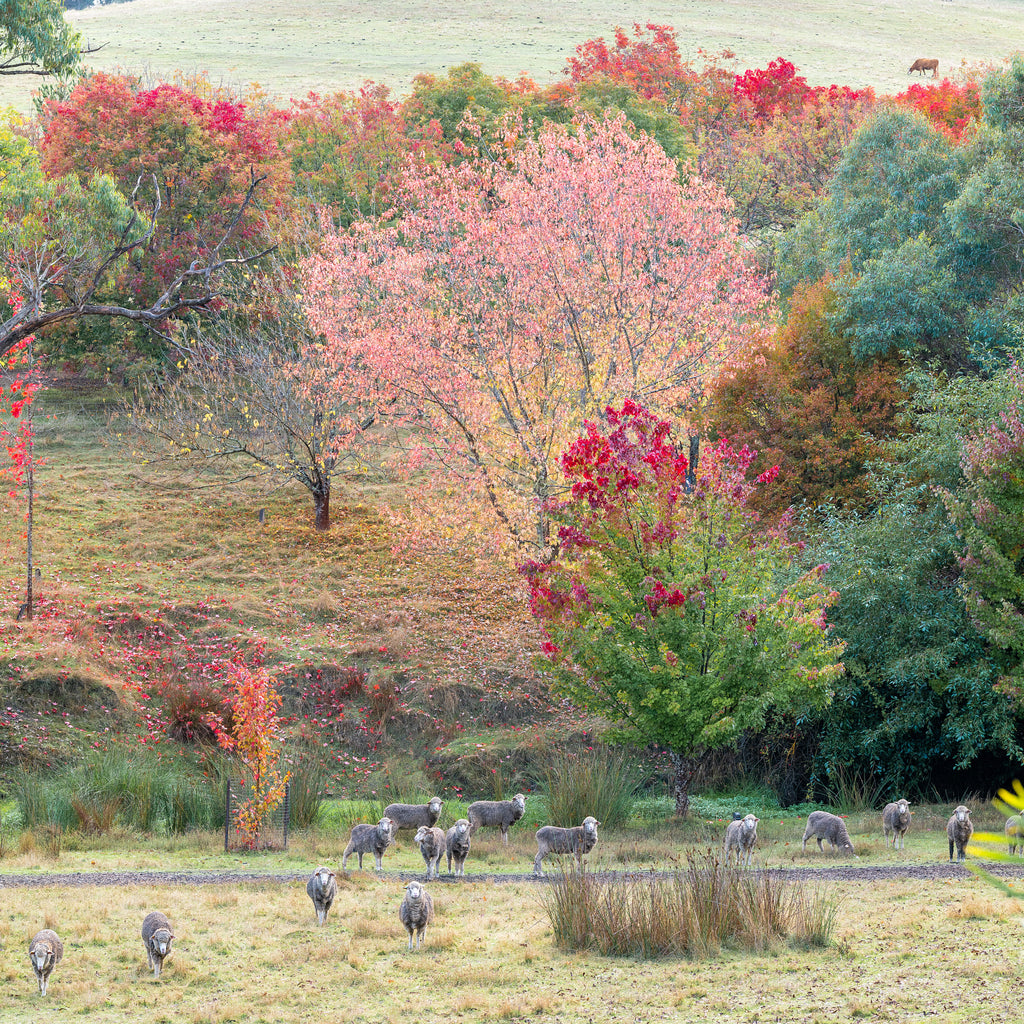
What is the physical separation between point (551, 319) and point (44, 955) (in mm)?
19319

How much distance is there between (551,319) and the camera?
88.8 ft

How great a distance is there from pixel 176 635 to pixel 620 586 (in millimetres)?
11686

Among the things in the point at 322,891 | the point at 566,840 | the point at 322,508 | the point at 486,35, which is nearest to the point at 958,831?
the point at 566,840

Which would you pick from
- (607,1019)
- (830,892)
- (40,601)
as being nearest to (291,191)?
(40,601)

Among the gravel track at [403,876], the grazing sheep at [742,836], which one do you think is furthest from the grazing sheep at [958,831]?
the grazing sheep at [742,836]

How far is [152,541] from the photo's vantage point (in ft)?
102

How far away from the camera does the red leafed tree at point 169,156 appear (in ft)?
121

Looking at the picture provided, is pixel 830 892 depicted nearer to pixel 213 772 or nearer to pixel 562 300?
pixel 213 772

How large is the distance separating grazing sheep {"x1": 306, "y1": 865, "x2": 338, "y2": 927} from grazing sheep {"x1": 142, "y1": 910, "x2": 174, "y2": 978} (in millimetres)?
1702

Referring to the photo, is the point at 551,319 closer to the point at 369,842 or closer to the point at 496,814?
the point at 496,814

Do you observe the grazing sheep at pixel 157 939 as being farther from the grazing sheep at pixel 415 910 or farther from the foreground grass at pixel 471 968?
the grazing sheep at pixel 415 910

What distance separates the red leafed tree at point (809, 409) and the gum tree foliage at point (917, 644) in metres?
2.98

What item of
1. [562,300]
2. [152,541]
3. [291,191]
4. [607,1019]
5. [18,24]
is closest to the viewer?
[607,1019]

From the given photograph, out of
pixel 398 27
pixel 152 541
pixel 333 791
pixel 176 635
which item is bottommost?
pixel 333 791
